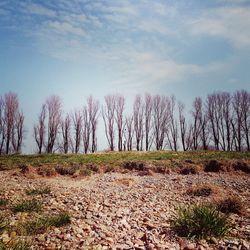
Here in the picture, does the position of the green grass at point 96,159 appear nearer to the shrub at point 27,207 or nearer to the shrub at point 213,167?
the shrub at point 213,167

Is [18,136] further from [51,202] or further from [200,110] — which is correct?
[51,202]

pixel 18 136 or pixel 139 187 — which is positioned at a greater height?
pixel 18 136

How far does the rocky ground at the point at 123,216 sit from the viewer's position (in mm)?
5164

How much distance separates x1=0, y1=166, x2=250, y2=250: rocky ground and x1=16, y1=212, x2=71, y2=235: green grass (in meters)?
0.15

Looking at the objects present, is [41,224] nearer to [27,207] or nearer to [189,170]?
[27,207]

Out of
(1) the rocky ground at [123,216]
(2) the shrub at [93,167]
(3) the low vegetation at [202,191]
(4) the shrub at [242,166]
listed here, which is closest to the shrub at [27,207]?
(1) the rocky ground at [123,216]

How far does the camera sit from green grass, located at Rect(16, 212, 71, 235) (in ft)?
18.0

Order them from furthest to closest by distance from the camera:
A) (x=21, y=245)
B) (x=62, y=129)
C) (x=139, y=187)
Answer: (x=62, y=129)
(x=139, y=187)
(x=21, y=245)

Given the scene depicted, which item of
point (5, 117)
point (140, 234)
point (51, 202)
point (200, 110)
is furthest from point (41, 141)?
point (140, 234)

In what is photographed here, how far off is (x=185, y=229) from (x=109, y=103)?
3793 cm

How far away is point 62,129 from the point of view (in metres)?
43.4

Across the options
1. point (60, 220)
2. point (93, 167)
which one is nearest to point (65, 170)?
point (93, 167)

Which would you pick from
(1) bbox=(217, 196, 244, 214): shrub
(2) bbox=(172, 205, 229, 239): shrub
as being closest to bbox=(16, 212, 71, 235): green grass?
(2) bbox=(172, 205, 229, 239): shrub

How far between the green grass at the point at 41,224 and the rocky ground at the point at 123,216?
6.1 inches
